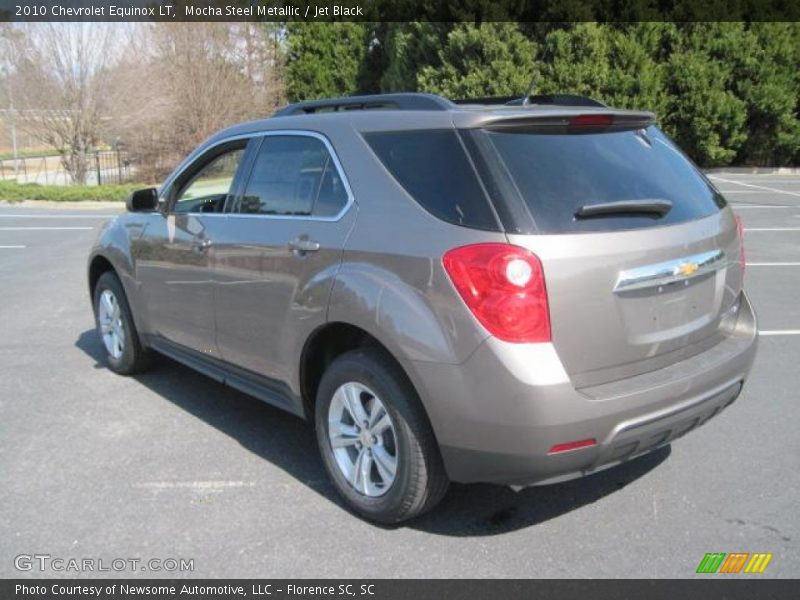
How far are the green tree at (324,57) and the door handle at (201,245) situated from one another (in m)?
25.6

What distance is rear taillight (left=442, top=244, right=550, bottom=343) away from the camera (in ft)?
8.96

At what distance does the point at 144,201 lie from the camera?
4.87 metres

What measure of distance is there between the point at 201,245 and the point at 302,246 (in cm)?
99

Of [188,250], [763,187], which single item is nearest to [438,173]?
[188,250]

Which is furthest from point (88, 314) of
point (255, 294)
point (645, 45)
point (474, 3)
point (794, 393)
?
point (645, 45)

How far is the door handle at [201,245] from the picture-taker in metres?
4.14

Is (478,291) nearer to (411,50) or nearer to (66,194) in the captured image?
(66,194)

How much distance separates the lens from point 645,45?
947 inches

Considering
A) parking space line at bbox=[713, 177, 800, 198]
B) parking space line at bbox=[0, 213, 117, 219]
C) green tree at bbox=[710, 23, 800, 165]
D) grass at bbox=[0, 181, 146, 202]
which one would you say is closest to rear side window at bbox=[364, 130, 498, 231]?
parking space line at bbox=[0, 213, 117, 219]

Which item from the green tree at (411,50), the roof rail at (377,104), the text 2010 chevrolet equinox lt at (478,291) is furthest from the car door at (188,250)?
the green tree at (411,50)

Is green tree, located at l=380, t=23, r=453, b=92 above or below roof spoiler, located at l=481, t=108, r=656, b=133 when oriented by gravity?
above

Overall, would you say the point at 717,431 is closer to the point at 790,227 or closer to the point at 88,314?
the point at 88,314

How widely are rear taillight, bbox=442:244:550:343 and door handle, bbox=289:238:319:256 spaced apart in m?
0.94

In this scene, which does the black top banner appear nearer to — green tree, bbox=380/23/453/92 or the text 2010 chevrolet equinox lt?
green tree, bbox=380/23/453/92
